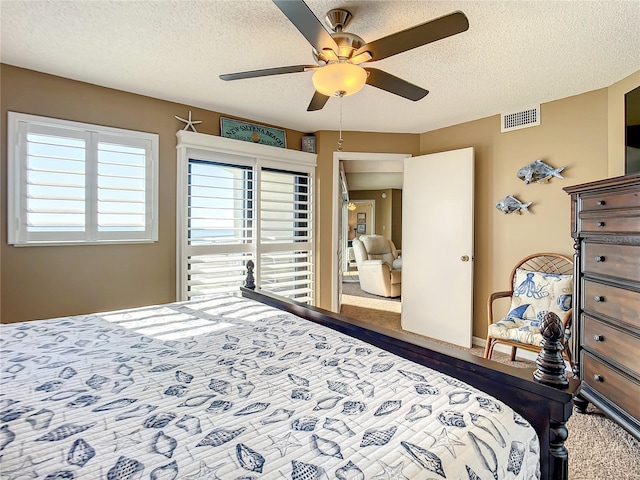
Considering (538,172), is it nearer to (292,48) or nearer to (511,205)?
(511,205)

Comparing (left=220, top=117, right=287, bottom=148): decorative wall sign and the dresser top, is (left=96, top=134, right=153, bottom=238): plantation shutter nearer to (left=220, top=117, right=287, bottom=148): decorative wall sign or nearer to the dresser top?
→ (left=220, top=117, right=287, bottom=148): decorative wall sign

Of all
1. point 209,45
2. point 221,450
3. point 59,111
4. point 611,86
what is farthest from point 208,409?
point 611,86

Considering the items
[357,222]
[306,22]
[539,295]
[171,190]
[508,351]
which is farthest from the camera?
[357,222]

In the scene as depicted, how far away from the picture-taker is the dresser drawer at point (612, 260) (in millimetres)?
1773

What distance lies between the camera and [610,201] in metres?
1.94

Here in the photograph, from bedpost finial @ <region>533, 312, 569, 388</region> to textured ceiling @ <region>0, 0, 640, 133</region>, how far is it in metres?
1.61

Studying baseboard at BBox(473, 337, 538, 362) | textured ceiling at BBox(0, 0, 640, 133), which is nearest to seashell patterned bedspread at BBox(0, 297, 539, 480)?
textured ceiling at BBox(0, 0, 640, 133)

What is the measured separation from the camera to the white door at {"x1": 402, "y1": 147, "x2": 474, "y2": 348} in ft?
11.5

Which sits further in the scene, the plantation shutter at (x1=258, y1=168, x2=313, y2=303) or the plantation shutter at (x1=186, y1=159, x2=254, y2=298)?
the plantation shutter at (x1=258, y1=168, x2=313, y2=303)

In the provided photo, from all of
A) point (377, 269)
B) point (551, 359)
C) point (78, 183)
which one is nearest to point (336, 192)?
point (78, 183)

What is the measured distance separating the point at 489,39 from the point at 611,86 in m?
1.46

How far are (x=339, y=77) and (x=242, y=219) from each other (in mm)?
2062

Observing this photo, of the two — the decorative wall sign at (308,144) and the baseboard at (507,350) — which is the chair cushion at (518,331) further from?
the decorative wall sign at (308,144)

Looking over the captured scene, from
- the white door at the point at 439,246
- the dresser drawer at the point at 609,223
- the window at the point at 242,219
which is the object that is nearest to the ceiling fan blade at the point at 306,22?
the dresser drawer at the point at 609,223
